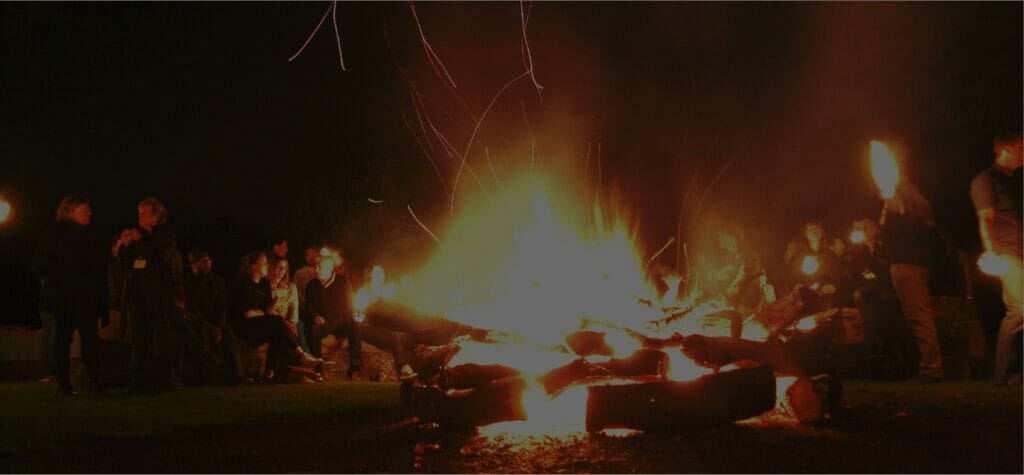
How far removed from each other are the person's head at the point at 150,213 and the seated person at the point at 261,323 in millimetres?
2359

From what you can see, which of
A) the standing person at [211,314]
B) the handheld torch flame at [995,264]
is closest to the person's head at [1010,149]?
the handheld torch flame at [995,264]

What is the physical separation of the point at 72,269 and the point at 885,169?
8367 millimetres

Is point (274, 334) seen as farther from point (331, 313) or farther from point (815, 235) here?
point (815, 235)

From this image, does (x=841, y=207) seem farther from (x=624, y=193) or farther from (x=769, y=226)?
(x=624, y=193)

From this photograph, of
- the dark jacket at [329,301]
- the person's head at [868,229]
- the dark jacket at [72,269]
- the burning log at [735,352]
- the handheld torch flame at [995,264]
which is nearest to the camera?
the burning log at [735,352]

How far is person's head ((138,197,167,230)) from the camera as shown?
9.84 metres

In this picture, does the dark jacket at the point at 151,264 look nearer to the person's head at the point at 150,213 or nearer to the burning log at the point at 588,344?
the person's head at the point at 150,213

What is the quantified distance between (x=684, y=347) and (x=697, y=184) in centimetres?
1106

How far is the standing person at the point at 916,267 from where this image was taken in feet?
31.3

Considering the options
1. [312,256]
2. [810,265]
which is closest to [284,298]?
[312,256]

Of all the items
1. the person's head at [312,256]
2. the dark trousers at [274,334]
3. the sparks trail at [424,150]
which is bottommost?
the dark trousers at [274,334]

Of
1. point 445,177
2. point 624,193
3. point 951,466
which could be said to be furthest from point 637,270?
point 445,177

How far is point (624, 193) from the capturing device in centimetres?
1736

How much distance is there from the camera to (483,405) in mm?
6438
